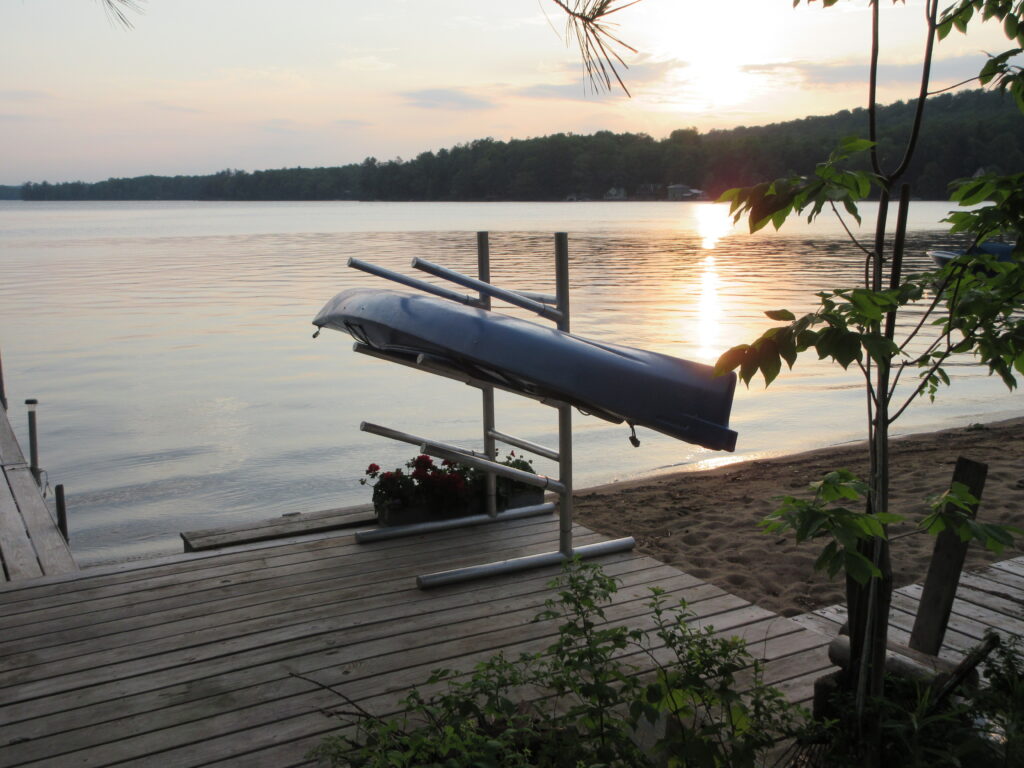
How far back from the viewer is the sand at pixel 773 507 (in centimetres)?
442

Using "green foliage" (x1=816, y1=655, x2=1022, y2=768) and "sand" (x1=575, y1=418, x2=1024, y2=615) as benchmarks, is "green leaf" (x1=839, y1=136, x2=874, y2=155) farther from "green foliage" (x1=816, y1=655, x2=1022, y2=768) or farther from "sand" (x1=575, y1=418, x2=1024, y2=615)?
"sand" (x1=575, y1=418, x2=1024, y2=615)

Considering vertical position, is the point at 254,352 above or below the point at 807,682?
below

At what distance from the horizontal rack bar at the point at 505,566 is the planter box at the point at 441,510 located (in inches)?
23.3

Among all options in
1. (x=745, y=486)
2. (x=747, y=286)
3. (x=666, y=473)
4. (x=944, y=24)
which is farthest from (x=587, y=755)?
(x=747, y=286)

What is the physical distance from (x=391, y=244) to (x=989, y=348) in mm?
38245

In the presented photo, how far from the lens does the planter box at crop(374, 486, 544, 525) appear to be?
462 cm

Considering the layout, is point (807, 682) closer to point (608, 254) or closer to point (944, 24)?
point (944, 24)

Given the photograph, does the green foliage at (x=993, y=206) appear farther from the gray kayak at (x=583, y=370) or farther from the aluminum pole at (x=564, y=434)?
the aluminum pole at (x=564, y=434)

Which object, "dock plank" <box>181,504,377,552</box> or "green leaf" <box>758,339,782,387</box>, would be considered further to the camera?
"dock plank" <box>181,504,377,552</box>

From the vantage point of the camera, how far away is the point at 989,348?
206cm

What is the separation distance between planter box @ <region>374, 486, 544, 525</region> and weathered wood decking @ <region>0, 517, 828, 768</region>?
0.70 feet

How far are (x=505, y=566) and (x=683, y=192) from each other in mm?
101860

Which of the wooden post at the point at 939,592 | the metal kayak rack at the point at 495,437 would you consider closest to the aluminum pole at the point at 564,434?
the metal kayak rack at the point at 495,437

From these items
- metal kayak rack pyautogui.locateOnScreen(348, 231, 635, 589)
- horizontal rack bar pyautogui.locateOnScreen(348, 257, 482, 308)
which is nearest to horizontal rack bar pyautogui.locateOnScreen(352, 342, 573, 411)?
metal kayak rack pyautogui.locateOnScreen(348, 231, 635, 589)
